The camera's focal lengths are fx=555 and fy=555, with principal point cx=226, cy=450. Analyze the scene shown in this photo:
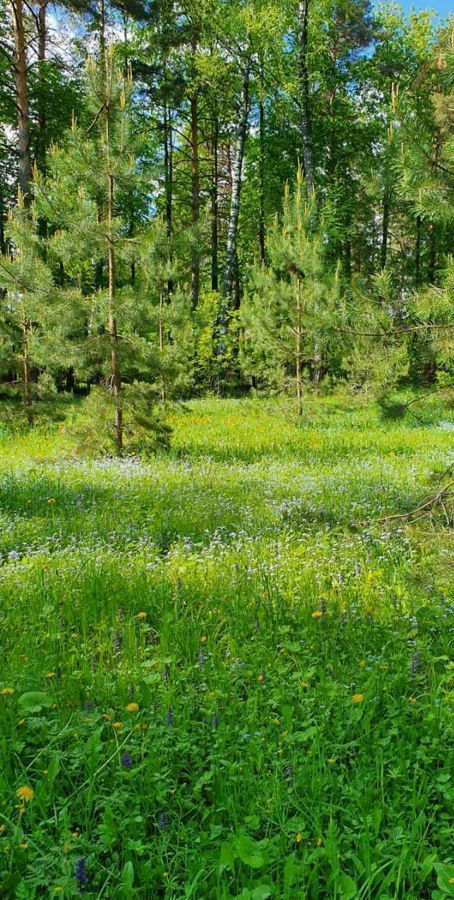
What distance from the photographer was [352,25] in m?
28.0

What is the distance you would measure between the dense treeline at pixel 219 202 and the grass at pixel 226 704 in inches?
73.3

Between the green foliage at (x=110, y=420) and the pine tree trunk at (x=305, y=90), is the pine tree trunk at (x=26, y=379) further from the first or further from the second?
the pine tree trunk at (x=305, y=90)

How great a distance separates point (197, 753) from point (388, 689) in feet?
3.41

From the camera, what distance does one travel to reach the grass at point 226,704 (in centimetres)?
184

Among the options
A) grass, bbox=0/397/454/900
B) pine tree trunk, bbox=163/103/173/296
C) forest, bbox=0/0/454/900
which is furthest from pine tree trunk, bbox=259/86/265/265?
grass, bbox=0/397/454/900

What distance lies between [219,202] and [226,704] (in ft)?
111

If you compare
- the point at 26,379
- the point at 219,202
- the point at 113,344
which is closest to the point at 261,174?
the point at 219,202

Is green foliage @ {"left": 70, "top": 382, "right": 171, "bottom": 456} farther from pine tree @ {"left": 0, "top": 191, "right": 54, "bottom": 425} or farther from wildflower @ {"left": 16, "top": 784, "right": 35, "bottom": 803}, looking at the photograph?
wildflower @ {"left": 16, "top": 784, "right": 35, "bottom": 803}

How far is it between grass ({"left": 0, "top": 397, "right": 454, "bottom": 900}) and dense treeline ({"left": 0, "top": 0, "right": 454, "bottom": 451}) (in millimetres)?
1862

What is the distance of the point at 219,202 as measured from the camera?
32625 millimetres

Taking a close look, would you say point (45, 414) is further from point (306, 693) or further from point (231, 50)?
point (231, 50)

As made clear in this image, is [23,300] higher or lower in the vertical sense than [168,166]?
lower

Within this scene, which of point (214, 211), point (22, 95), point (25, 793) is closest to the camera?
point (25, 793)

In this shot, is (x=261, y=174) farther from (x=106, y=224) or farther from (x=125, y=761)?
(x=125, y=761)
